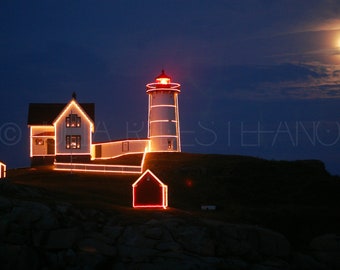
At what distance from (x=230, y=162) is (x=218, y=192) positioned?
9930 millimetres

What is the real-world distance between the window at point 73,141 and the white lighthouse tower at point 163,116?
39.4 ft

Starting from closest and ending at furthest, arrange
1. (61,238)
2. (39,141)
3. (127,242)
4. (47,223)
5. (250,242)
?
(61,238) < (127,242) < (47,223) < (250,242) < (39,141)

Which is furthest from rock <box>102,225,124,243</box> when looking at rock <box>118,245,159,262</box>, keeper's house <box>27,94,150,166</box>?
keeper's house <box>27,94,150,166</box>

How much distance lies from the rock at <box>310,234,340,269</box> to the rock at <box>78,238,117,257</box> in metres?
13.8

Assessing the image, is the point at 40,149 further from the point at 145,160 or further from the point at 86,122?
the point at 145,160

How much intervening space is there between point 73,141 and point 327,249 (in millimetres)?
32051

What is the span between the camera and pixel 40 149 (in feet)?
225

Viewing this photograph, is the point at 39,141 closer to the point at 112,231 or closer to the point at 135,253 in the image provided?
the point at 112,231

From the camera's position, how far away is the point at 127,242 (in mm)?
37219

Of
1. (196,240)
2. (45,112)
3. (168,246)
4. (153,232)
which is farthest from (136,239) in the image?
(45,112)

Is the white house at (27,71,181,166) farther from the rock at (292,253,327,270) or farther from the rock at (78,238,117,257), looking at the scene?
the rock at (292,253,327,270)

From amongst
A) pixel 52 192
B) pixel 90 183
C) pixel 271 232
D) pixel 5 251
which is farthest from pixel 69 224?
pixel 90 183

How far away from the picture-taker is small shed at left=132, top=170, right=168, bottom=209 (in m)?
44.7

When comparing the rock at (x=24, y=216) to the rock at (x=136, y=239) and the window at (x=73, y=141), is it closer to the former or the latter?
the rock at (x=136, y=239)
